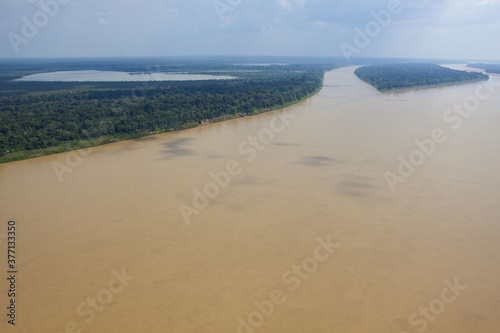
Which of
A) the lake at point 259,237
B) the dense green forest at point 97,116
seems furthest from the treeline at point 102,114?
the lake at point 259,237

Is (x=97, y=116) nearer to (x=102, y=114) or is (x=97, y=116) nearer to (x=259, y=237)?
(x=102, y=114)

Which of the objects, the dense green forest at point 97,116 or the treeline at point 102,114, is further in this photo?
the treeline at point 102,114

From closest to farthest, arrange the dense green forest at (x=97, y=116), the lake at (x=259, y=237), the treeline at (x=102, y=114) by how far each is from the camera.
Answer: the lake at (x=259, y=237) < the dense green forest at (x=97, y=116) < the treeline at (x=102, y=114)

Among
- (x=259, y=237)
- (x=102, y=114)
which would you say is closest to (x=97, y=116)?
(x=102, y=114)

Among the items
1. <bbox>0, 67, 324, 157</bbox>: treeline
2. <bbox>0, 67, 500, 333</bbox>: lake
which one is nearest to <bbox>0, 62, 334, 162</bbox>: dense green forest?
<bbox>0, 67, 324, 157</bbox>: treeline

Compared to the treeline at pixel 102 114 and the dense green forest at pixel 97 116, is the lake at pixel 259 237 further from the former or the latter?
the treeline at pixel 102 114

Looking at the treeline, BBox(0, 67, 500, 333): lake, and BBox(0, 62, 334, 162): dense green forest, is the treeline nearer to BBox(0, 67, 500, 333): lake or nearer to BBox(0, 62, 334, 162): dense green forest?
BBox(0, 62, 334, 162): dense green forest

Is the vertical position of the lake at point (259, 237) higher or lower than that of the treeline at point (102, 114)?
lower

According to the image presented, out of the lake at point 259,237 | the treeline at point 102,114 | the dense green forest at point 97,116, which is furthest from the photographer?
the treeline at point 102,114
